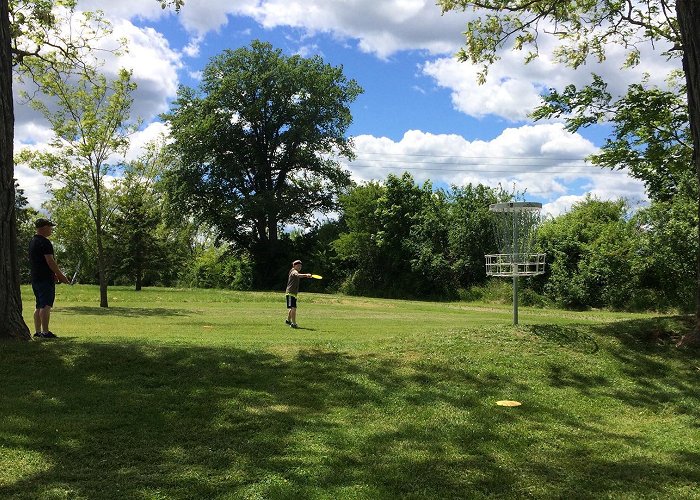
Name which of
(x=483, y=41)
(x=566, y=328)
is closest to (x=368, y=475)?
(x=566, y=328)

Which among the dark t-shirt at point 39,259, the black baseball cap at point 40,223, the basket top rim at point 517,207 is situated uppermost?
the basket top rim at point 517,207

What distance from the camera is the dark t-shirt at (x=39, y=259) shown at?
30.2 feet

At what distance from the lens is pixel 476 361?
26.9 ft

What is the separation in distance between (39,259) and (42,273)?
0.23 m

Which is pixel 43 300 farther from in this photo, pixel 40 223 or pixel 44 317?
pixel 40 223

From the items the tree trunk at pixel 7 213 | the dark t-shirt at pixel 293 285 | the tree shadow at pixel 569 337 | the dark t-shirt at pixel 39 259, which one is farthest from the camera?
the dark t-shirt at pixel 293 285

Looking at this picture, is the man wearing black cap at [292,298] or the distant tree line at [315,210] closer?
the man wearing black cap at [292,298]

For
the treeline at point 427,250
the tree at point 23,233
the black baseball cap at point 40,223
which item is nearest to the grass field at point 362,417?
the black baseball cap at point 40,223

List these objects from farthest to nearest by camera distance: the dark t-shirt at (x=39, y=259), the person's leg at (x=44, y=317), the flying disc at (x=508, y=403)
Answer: the person's leg at (x=44, y=317) → the dark t-shirt at (x=39, y=259) → the flying disc at (x=508, y=403)

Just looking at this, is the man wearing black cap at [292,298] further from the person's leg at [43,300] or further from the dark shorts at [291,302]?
the person's leg at [43,300]

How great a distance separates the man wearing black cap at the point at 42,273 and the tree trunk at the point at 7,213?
903 mm

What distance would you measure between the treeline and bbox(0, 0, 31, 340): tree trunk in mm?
16571

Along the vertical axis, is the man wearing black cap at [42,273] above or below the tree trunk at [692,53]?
below

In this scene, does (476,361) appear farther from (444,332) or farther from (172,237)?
(172,237)
